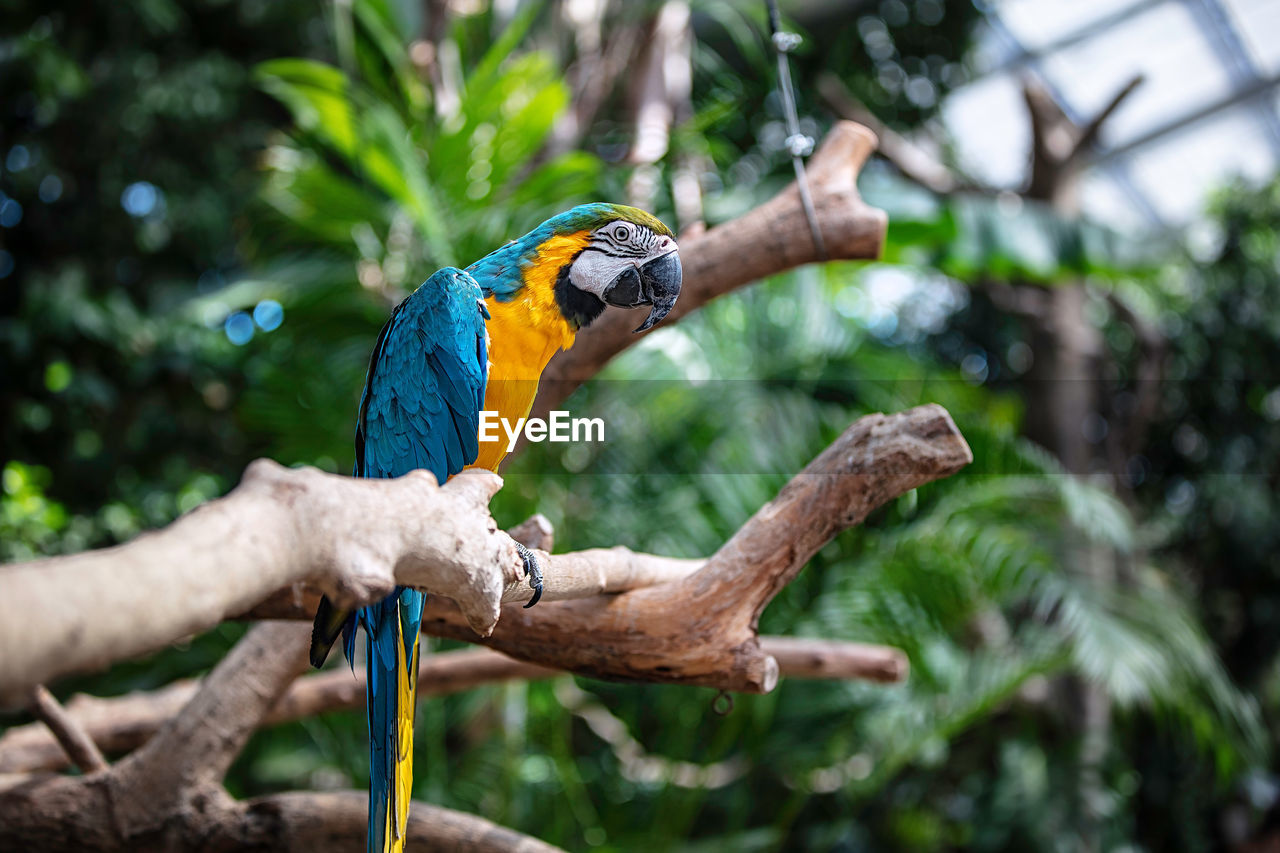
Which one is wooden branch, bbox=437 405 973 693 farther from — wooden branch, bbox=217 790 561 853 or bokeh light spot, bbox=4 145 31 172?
bokeh light spot, bbox=4 145 31 172

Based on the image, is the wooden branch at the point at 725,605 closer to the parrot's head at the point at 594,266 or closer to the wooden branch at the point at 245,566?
the parrot's head at the point at 594,266

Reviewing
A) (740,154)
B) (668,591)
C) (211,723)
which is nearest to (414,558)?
(668,591)

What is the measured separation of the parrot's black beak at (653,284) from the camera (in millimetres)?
801

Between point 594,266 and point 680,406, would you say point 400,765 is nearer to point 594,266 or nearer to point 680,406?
point 594,266

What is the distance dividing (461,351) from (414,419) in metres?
0.08

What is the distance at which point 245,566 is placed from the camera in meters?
0.47

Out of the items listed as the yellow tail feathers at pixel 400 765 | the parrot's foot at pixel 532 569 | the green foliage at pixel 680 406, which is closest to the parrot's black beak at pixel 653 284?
the parrot's foot at pixel 532 569

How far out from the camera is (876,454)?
1.00 metres

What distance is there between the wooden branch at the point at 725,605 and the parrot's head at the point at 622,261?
34 centimetres

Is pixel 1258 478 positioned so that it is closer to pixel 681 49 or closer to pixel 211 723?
pixel 681 49

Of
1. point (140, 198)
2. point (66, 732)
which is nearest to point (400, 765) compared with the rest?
point (66, 732)

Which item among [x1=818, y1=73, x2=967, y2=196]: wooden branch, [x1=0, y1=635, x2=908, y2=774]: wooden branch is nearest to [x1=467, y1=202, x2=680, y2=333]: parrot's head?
[x1=0, y1=635, x2=908, y2=774]: wooden branch

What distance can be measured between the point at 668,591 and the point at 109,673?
1.89m

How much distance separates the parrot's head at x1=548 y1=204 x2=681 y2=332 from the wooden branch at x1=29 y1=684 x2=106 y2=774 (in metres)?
0.89
